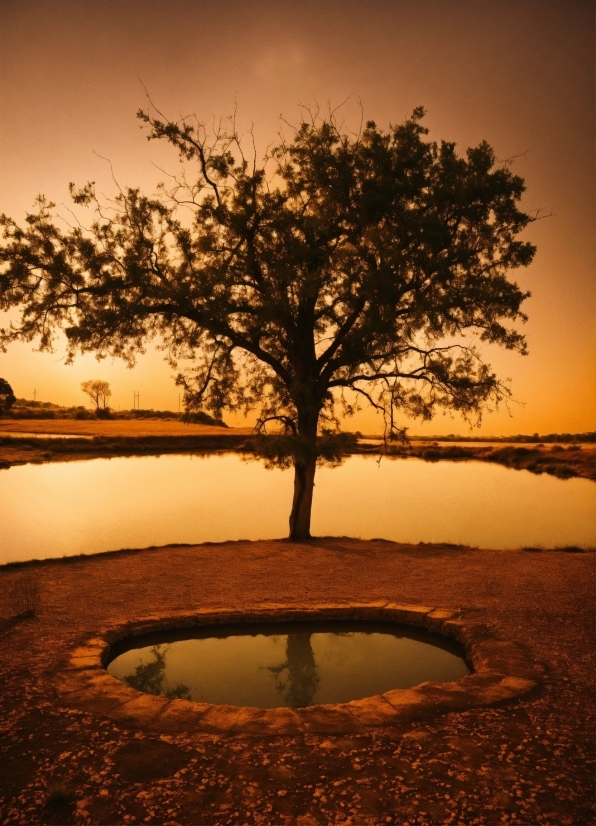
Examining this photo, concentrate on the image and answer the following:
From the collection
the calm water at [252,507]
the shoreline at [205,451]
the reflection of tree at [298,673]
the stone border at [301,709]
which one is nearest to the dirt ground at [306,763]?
the stone border at [301,709]

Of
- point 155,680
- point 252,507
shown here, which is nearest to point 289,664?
point 155,680

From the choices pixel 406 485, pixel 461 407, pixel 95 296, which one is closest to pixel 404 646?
pixel 461 407

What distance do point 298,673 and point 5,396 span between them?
59.5m

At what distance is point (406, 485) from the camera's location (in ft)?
95.3

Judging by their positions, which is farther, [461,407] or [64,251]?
[461,407]

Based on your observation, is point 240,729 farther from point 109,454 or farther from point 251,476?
point 109,454

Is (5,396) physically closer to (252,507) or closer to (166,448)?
(166,448)

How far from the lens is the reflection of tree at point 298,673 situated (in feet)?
21.4

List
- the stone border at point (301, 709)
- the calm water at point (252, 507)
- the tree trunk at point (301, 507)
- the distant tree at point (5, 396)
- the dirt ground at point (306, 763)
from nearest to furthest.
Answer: the dirt ground at point (306, 763) < the stone border at point (301, 709) < the tree trunk at point (301, 507) < the calm water at point (252, 507) < the distant tree at point (5, 396)

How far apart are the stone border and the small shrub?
4.36ft

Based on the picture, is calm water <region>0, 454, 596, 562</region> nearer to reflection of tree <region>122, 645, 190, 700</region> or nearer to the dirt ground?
reflection of tree <region>122, 645, 190, 700</region>

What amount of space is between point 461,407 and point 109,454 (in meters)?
29.8

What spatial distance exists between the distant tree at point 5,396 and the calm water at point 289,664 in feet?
181

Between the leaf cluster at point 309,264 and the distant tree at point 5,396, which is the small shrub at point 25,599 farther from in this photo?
the distant tree at point 5,396
